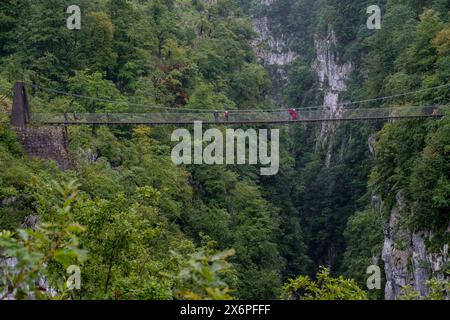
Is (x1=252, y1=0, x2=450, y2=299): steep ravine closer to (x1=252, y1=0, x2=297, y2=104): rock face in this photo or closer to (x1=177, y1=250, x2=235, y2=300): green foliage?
(x1=252, y1=0, x2=297, y2=104): rock face

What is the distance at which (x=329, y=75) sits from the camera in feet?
162

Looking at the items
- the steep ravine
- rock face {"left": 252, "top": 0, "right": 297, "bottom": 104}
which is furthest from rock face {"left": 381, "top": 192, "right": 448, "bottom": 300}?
rock face {"left": 252, "top": 0, "right": 297, "bottom": 104}

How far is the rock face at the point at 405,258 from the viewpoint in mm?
17922

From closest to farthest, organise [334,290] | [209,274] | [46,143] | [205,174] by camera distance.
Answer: [209,274] < [334,290] < [46,143] < [205,174]

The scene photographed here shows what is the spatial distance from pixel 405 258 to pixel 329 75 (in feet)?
100

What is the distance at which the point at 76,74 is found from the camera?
2361 cm

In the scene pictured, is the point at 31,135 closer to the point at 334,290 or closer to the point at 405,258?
the point at 334,290

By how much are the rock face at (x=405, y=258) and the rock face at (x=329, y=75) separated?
2083 centimetres

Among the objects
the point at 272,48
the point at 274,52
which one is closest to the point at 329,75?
the point at 274,52

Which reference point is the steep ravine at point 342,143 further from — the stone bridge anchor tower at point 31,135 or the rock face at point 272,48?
the stone bridge anchor tower at point 31,135

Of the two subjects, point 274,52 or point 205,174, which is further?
point 274,52

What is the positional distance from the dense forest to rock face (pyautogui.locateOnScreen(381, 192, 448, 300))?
0.26 ft

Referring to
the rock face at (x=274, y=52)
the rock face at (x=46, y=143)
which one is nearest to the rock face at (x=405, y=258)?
the rock face at (x=46, y=143)

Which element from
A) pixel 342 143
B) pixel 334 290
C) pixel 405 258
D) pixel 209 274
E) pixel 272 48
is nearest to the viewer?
pixel 209 274
